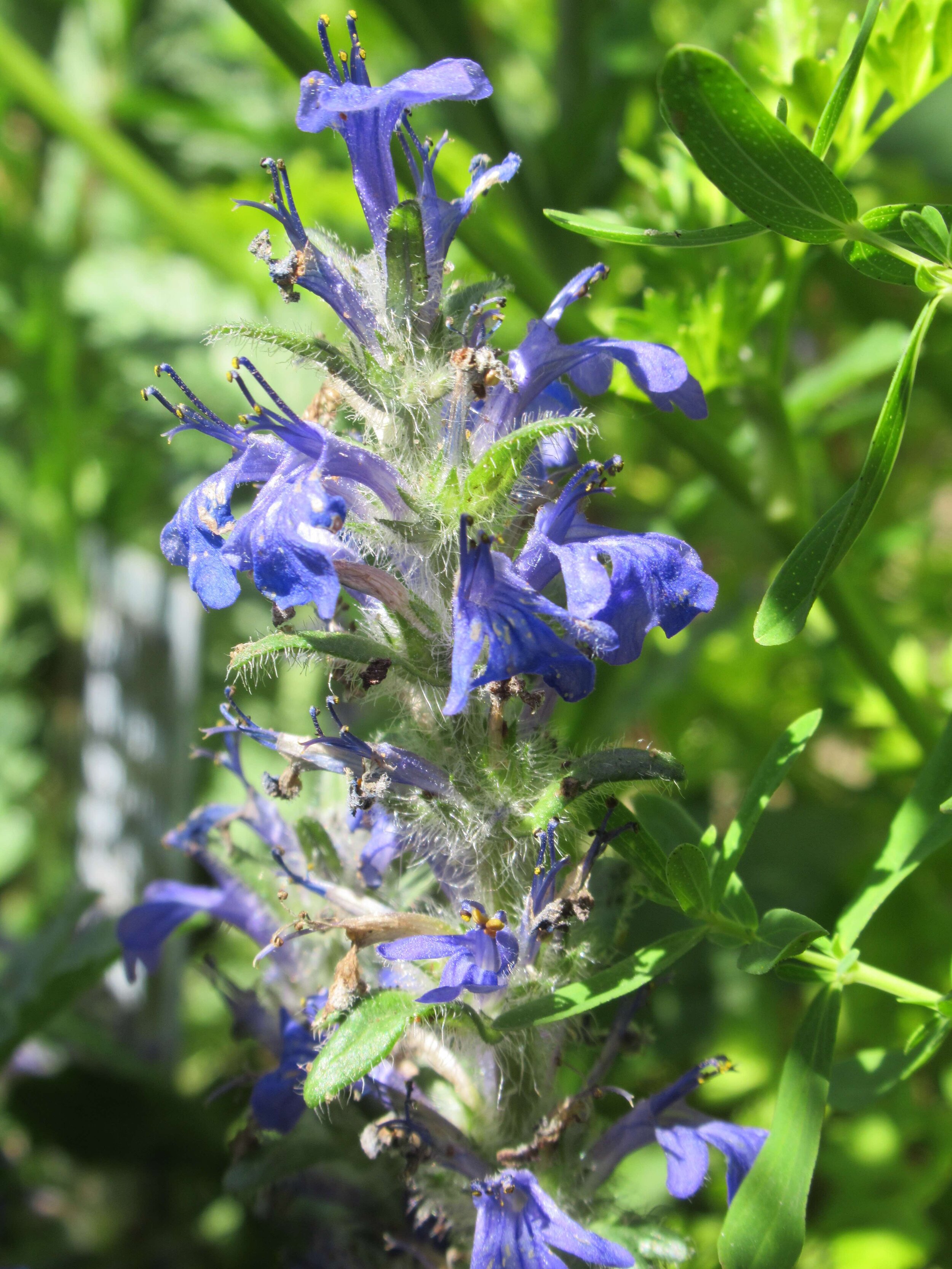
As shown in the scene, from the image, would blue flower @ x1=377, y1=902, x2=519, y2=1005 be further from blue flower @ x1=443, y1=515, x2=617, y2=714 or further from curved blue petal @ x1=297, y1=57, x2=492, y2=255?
curved blue petal @ x1=297, y1=57, x2=492, y2=255

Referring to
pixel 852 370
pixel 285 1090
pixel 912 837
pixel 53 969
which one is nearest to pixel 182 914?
pixel 285 1090

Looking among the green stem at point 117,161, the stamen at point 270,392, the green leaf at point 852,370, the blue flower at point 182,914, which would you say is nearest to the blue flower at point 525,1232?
the blue flower at point 182,914

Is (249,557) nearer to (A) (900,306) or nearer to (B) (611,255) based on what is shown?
(B) (611,255)

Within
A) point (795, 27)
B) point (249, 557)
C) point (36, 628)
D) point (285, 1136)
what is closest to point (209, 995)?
point (36, 628)

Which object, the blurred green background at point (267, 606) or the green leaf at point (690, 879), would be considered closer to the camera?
the green leaf at point (690, 879)

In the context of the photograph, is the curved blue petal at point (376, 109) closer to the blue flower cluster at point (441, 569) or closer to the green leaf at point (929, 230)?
the blue flower cluster at point (441, 569)

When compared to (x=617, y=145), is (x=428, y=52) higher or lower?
higher
